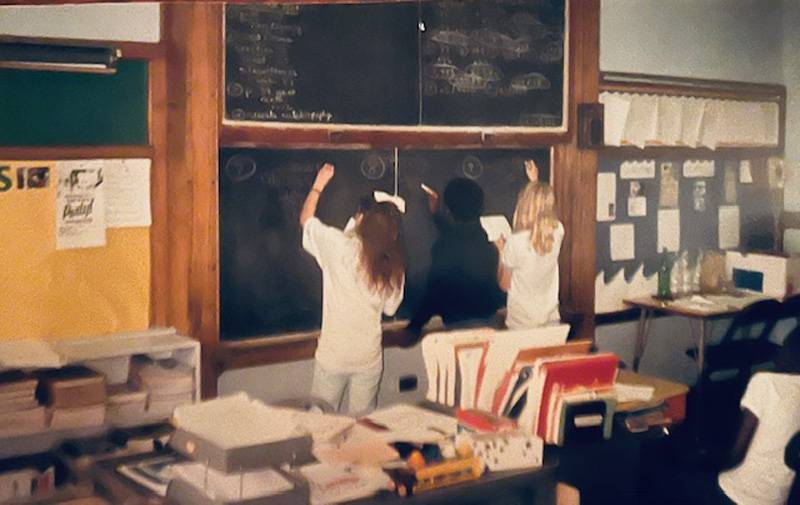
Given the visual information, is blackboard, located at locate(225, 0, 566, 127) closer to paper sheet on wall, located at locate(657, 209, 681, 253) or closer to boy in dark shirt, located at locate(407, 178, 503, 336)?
boy in dark shirt, located at locate(407, 178, 503, 336)

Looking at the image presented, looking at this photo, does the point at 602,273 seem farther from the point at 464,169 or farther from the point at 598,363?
the point at 598,363

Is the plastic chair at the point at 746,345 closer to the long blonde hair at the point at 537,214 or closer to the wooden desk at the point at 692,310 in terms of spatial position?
the wooden desk at the point at 692,310

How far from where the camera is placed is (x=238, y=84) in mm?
3531

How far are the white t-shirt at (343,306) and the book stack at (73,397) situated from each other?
42.2 inches

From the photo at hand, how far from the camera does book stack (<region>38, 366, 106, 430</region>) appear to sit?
290 centimetres

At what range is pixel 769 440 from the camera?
3121 mm

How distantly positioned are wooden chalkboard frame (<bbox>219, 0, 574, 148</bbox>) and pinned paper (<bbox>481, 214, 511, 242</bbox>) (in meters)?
0.33

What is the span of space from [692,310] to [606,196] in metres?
0.71

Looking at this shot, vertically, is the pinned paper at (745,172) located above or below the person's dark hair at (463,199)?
above

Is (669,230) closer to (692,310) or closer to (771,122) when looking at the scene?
(692,310)

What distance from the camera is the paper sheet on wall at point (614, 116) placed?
4809 millimetres

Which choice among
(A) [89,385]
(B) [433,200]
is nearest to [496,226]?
(B) [433,200]

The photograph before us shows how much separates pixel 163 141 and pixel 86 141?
11.2 inches

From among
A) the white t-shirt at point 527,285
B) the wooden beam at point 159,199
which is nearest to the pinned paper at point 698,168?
the white t-shirt at point 527,285
